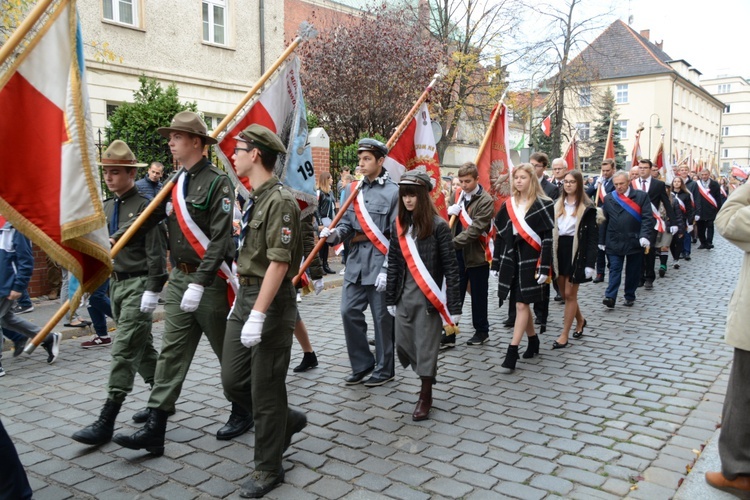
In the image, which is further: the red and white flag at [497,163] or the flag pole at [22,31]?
the red and white flag at [497,163]

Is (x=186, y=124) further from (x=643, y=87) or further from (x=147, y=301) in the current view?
(x=643, y=87)

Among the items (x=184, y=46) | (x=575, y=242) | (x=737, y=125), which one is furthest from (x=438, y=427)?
(x=737, y=125)

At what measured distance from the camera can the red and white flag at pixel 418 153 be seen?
695 cm

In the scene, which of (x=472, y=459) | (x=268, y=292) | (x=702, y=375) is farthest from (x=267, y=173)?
(x=702, y=375)

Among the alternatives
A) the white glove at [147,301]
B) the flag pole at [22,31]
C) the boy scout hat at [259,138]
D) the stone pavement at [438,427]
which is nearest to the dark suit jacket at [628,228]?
the stone pavement at [438,427]

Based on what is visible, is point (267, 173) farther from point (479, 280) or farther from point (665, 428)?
point (479, 280)

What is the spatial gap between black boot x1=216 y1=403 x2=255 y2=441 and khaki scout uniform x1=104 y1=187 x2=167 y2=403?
0.72 m

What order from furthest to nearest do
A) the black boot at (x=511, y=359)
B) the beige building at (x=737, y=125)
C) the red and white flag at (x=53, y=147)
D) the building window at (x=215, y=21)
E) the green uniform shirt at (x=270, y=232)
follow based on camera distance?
the beige building at (x=737, y=125), the building window at (x=215, y=21), the black boot at (x=511, y=359), the green uniform shirt at (x=270, y=232), the red and white flag at (x=53, y=147)

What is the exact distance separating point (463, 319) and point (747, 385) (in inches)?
203

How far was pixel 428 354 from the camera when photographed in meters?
5.14

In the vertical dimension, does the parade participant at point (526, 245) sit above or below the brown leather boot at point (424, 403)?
above

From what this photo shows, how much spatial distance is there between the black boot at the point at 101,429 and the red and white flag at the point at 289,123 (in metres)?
2.09

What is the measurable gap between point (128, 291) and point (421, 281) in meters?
2.22

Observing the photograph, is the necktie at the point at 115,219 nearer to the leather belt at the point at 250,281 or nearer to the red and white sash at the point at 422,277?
the leather belt at the point at 250,281
